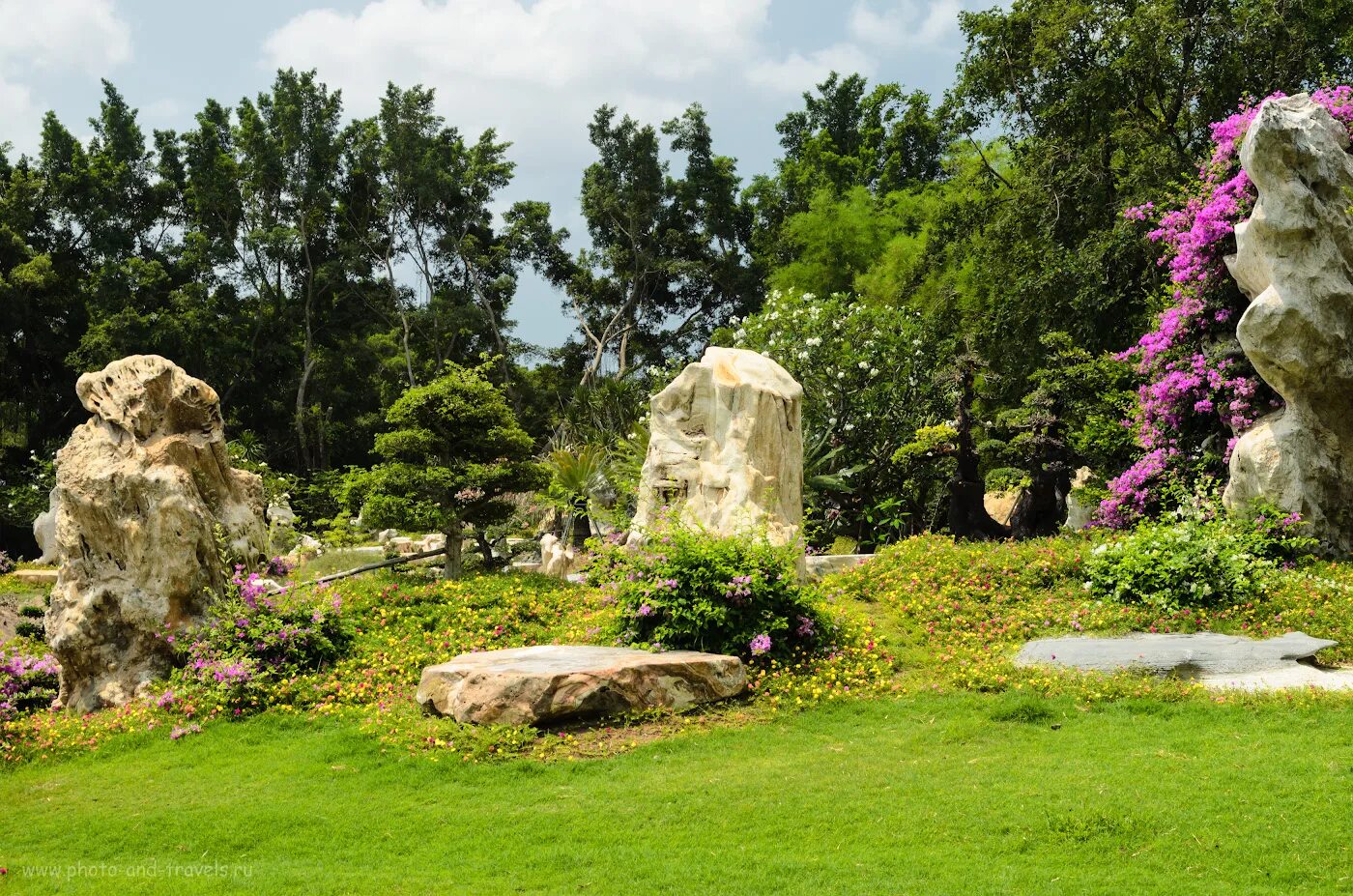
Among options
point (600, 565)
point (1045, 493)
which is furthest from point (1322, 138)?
point (600, 565)

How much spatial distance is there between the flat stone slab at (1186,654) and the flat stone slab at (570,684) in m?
2.73

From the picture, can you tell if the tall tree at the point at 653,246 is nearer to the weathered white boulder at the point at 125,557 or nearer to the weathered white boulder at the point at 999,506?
the weathered white boulder at the point at 999,506

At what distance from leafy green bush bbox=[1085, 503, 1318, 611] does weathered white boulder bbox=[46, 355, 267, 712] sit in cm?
834

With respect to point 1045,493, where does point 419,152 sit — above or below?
above

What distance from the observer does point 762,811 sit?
5.82 m

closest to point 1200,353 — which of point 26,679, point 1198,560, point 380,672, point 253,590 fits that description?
point 1198,560

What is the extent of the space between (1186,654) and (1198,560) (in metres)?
1.93

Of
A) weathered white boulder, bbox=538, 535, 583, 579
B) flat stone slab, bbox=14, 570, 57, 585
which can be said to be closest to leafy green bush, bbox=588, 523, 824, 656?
weathered white boulder, bbox=538, 535, 583, 579

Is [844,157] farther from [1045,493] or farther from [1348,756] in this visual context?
[1348,756]

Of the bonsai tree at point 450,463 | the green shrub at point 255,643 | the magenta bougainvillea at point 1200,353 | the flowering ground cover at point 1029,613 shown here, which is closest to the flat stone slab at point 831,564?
the flowering ground cover at point 1029,613

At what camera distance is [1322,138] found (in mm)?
11938

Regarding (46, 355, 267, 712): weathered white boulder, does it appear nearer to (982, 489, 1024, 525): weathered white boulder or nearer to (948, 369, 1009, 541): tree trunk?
(948, 369, 1009, 541): tree trunk

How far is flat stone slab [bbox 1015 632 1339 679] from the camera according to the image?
8289 mm

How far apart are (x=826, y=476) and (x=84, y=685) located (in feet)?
32.5
